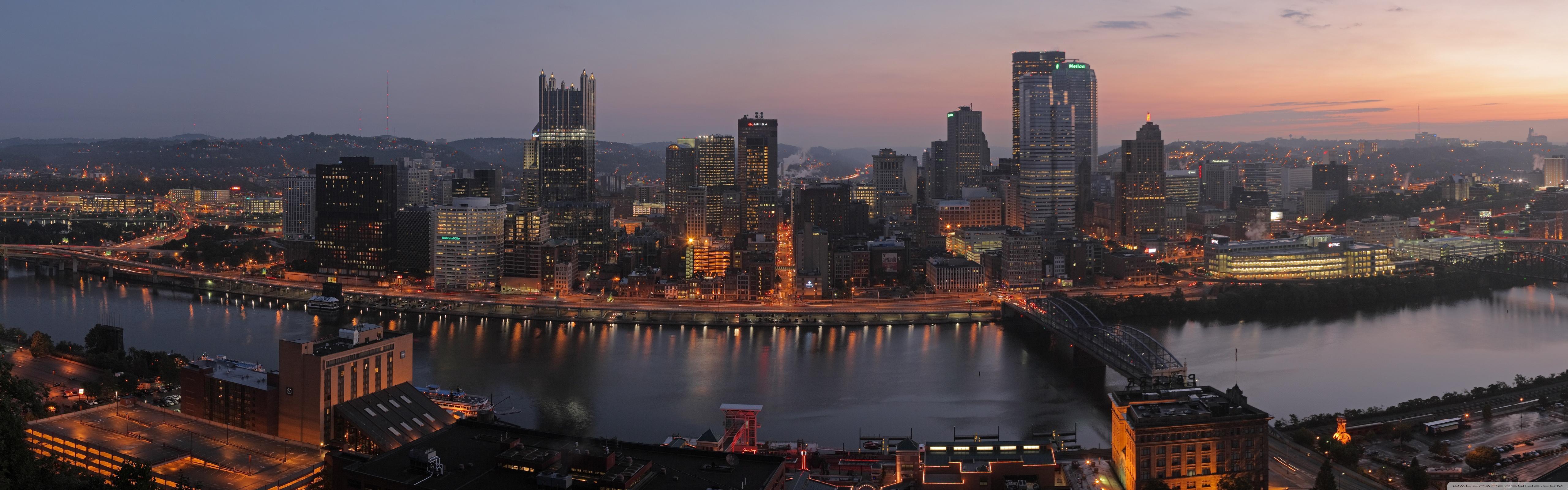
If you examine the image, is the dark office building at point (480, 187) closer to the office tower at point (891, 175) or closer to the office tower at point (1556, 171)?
the office tower at point (891, 175)

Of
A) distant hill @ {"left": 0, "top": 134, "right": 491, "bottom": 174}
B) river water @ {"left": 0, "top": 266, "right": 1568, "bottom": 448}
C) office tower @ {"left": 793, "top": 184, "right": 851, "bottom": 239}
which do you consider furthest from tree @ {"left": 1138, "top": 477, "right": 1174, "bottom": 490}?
distant hill @ {"left": 0, "top": 134, "right": 491, "bottom": 174}

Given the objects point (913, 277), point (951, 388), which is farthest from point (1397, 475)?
point (913, 277)

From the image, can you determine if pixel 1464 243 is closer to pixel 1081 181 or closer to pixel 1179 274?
pixel 1179 274

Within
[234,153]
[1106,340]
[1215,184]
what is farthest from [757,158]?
[234,153]

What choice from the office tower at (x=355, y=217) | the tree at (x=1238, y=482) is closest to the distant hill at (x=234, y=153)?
the office tower at (x=355, y=217)

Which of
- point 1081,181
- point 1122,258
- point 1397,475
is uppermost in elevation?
point 1081,181

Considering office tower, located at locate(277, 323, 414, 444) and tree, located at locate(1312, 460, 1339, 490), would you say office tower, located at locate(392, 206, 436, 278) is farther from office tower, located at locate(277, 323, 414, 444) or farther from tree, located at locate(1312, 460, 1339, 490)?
tree, located at locate(1312, 460, 1339, 490)


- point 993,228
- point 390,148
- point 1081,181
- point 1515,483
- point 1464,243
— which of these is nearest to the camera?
point 1515,483
